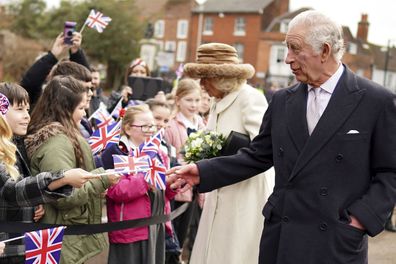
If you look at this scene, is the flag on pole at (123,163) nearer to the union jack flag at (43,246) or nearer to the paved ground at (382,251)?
the union jack flag at (43,246)

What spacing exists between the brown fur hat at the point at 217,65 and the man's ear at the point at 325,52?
5.06 feet

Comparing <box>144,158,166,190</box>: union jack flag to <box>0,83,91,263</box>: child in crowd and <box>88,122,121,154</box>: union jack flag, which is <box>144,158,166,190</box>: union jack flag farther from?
<box>0,83,91,263</box>: child in crowd

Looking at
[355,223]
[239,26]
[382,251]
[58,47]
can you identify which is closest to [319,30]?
[355,223]

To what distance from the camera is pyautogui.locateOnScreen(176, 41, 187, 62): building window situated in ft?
208

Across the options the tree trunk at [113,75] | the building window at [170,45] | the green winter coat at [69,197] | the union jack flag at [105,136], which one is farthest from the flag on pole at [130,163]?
the building window at [170,45]

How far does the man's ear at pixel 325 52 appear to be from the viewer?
3100mm

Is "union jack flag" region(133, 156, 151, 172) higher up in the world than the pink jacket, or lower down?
higher up

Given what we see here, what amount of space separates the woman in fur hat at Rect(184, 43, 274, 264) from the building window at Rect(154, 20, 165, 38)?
62.8 meters

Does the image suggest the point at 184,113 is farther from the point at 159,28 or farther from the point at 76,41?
the point at 159,28

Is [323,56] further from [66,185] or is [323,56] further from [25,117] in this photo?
[25,117]

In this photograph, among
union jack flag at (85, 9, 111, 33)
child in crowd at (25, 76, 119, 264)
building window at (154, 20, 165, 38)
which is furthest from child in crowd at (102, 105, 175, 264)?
building window at (154, 20, 165, 38)

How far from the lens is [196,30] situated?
2452 inches

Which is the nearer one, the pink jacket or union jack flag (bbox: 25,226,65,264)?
union jack flag (bbox: 25,226,65,264)

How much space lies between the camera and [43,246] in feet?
11.3
